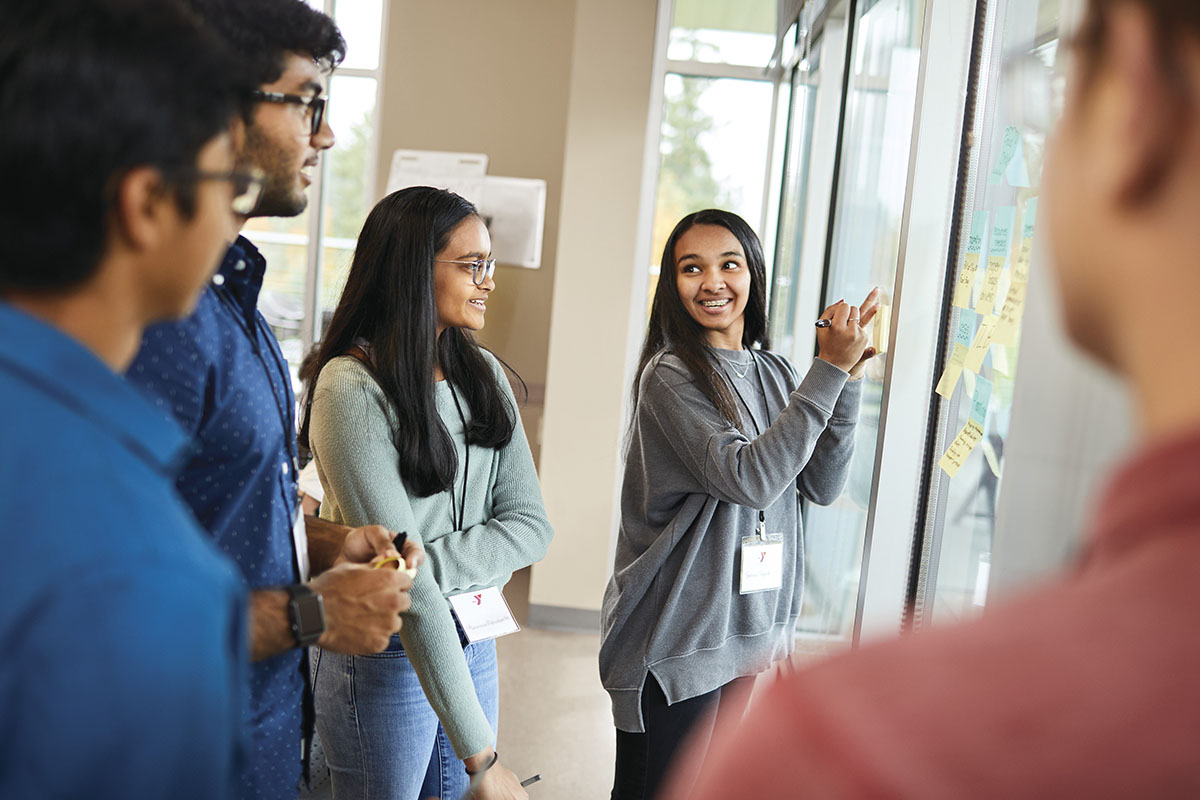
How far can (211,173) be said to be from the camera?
0.69 metres

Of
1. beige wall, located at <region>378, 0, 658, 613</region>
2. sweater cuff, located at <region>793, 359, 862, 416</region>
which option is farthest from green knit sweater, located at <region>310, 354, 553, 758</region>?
beige wall, located at <region>378, 0, 658, 613</region>

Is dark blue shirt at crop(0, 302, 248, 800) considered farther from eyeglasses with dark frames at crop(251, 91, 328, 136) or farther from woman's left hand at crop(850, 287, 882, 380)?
woman's left hand at crop(850, 287, 882, 380)

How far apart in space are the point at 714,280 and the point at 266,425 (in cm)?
122

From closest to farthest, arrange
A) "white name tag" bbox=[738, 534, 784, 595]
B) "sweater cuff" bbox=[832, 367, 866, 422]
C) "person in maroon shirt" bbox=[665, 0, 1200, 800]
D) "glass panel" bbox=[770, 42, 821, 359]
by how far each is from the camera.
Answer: "person in maroon shirt" bbox=[665, 0, 1200, 800], "white name tag" bbox=[738, 534, 784, 595], "sweater cuff" bbox=[832, 367, 866, 422], "glass panel" bbox=[770, 42, 821, 359]

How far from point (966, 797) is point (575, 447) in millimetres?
4100

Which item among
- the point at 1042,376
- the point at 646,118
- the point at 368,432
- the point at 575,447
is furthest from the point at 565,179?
the point at 1042,376

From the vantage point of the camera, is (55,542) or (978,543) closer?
(55,542)

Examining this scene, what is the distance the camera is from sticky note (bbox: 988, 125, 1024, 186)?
155 centimetres

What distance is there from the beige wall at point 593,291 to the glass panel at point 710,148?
56 centimetres

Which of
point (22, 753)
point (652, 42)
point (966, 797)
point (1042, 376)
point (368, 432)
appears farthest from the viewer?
point (652, 42)

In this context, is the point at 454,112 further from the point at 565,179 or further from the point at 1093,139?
the point at 1093,139

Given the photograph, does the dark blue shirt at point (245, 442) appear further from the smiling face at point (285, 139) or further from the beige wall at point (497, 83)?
the beige wall at point (497, 83)

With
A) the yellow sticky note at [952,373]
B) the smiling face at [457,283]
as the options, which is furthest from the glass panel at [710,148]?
the yellow sticky note at [952,373]

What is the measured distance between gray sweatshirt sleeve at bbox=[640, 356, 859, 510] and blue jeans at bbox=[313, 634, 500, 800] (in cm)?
69
